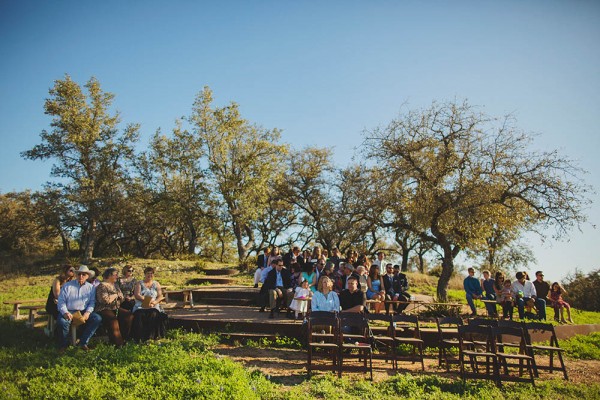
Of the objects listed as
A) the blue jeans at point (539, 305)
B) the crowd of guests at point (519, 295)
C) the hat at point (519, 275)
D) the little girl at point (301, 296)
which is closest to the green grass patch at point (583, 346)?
the blue jeans at point (539, 305)

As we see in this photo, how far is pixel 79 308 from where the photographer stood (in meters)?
8.19

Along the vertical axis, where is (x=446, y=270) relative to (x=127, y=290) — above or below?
above

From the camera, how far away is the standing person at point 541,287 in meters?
13.5

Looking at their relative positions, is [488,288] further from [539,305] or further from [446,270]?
[446,270]

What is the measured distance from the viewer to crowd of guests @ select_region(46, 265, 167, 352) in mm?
7945

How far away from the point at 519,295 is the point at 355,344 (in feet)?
25.8

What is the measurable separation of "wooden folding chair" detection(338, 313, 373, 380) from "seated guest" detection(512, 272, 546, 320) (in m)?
6.91

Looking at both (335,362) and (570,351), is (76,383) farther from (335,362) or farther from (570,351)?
(570,351)

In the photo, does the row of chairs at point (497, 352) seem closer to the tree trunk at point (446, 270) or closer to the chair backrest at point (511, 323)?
the chair backrest at point (511, 323)

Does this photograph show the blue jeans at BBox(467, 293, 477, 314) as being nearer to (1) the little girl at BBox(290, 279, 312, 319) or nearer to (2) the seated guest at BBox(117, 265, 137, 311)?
(1) the little girl at BBox(290, 279, 312, 319)

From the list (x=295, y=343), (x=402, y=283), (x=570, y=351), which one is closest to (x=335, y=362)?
(x=295, y=343)

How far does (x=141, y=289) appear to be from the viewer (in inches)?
350

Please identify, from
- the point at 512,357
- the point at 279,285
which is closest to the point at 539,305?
the point at 512,357

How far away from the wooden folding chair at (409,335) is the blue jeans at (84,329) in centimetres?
615
